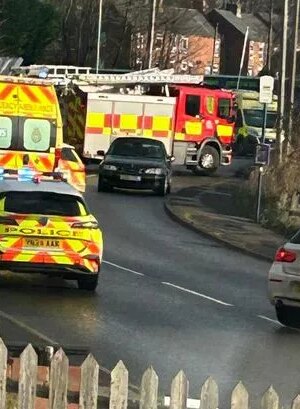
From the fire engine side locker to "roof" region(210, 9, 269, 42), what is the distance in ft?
244

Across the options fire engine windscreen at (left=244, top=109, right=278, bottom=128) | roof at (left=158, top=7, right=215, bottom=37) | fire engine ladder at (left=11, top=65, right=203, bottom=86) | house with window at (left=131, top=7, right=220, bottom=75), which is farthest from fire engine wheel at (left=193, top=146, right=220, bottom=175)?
roof at (left=158, top=7, right=215, bottom=37)

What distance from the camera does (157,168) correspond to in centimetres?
3362

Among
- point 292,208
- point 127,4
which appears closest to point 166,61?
point 127,4

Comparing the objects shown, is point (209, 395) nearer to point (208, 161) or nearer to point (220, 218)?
point (220, 218)

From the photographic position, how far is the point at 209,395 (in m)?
6.11

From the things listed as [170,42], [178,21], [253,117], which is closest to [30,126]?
[253,117]

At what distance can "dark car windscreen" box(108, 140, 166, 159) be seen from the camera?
3503 cm

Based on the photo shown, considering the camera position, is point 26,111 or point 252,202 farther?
point 252,202

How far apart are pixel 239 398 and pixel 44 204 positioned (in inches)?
397

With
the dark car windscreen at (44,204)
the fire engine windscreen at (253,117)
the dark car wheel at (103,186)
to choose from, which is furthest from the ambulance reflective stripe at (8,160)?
the fire engine windscreen at (253,117)

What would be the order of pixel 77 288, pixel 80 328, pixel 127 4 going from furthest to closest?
1. pixel 127 4
2. pixel 77 288
3. pixel 80 328

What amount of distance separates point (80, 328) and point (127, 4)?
65478mm

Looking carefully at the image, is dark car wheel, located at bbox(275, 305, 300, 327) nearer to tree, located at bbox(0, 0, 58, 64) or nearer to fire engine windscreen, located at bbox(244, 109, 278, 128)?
fire engine windscreen, located at bbox(244, 109, 278, 128)

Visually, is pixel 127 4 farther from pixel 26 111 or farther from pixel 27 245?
pixel 27 245
